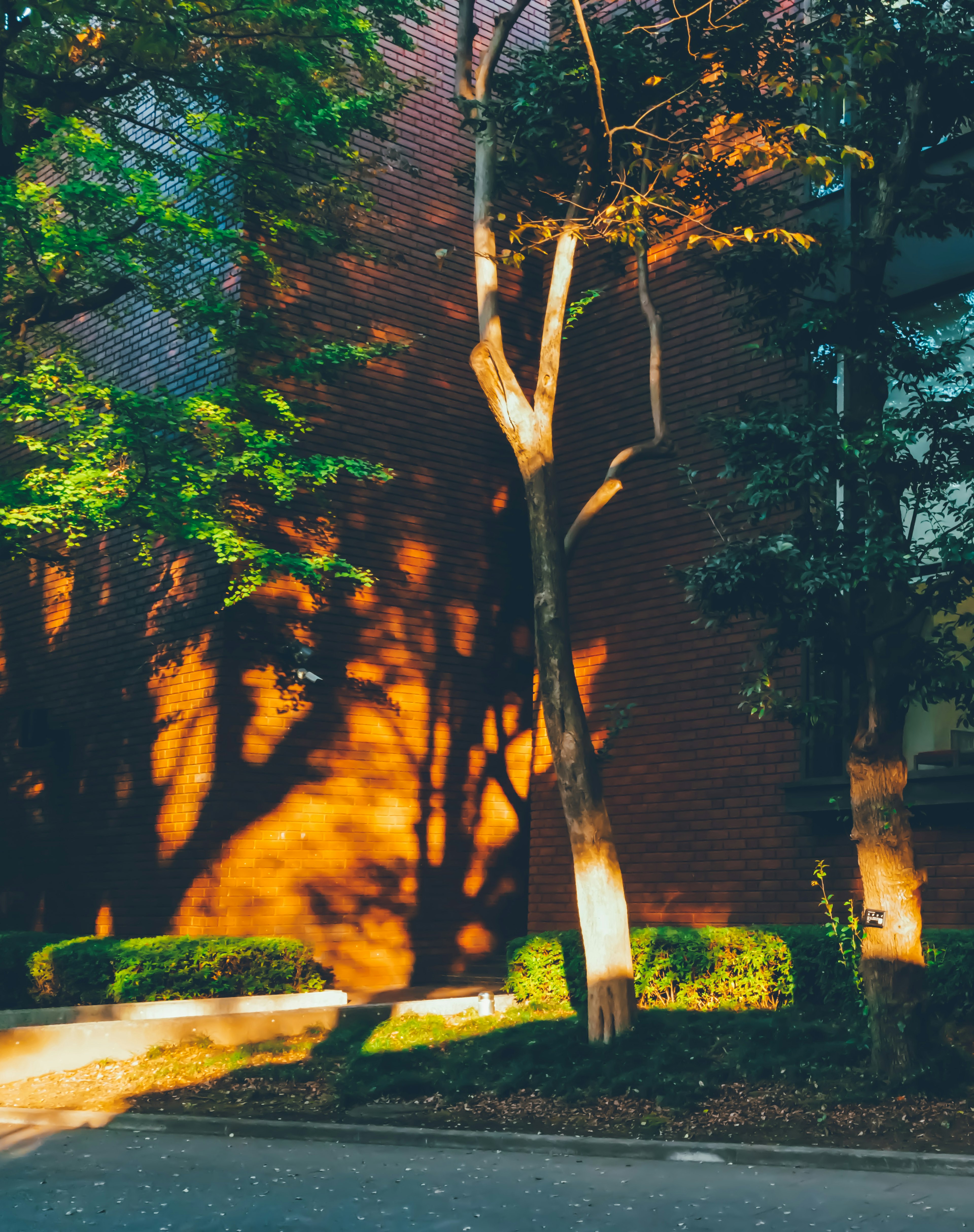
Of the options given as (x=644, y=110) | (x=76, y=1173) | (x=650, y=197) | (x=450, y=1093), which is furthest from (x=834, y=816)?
(x=76, y=1173)

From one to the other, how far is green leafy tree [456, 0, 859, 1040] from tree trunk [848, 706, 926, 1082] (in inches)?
78.2

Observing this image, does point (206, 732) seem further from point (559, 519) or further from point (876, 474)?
point (876, 474)

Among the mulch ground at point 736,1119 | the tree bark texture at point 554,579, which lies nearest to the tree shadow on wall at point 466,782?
the tree bark texture at point 554,579

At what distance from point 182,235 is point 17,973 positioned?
801 cm

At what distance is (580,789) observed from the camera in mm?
10258

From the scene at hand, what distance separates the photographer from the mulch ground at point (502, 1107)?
7.91 meters

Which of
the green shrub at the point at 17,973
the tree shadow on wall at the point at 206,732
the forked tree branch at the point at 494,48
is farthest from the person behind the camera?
the tree shadow on wall at the point at 206,732

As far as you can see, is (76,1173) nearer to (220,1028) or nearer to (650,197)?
(220,1028)

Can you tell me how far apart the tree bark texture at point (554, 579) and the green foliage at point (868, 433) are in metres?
1.32

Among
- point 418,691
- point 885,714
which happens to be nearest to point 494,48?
point 885,714

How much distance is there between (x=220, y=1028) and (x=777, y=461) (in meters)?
6.95

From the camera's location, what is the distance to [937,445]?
977 cm

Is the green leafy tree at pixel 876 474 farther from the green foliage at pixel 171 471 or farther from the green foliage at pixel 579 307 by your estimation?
the green foliage at pixel 171 471

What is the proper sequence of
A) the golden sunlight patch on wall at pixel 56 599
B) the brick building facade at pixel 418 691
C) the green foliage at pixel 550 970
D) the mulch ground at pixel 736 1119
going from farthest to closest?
the golden sunlight patch on wall at pixel 56 599
the brick building facade at pixel 418 691
the green foliage at pixel 550 970
the mulch ground at pixel 736 1119
